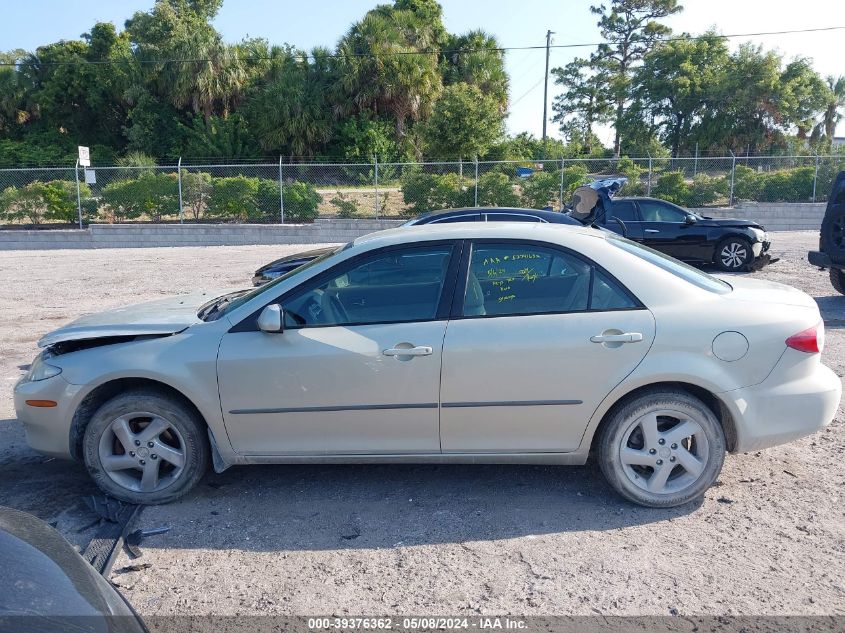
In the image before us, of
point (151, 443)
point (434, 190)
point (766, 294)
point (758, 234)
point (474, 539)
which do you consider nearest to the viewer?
point (474, 539)

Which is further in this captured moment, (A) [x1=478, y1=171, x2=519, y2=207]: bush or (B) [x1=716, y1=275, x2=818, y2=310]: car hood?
(A) [x1=478, y1=171, x2=519, y2=207]: bush

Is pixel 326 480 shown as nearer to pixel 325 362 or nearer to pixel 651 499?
pixel 325 362

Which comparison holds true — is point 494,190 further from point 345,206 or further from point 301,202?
point 301,202

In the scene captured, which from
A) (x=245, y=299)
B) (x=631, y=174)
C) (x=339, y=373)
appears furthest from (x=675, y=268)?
(x=631, y=174)

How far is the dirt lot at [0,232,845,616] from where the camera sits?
3240 millimetres

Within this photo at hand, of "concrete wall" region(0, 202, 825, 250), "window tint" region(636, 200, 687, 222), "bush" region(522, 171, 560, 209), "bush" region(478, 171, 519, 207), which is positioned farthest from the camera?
"bush" region(522, 171, 560, 209)

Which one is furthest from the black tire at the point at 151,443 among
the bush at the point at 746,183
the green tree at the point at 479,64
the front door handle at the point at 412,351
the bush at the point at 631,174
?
the green tree at the point at 479,64

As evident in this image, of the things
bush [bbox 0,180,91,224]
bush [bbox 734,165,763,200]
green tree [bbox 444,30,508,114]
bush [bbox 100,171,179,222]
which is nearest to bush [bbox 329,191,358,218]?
bush [bbox 100,171,179,222]

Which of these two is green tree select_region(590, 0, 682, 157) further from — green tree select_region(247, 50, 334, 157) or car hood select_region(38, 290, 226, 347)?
car hood select_region(38, 290, 226, 347)

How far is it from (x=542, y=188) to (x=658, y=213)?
8751 mm

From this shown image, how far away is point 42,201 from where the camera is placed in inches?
867

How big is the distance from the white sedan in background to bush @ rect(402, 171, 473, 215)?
58.8ft

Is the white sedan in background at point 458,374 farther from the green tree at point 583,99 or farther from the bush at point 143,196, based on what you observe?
the green tree at point 583,99

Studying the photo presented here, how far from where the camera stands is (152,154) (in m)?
37.2
